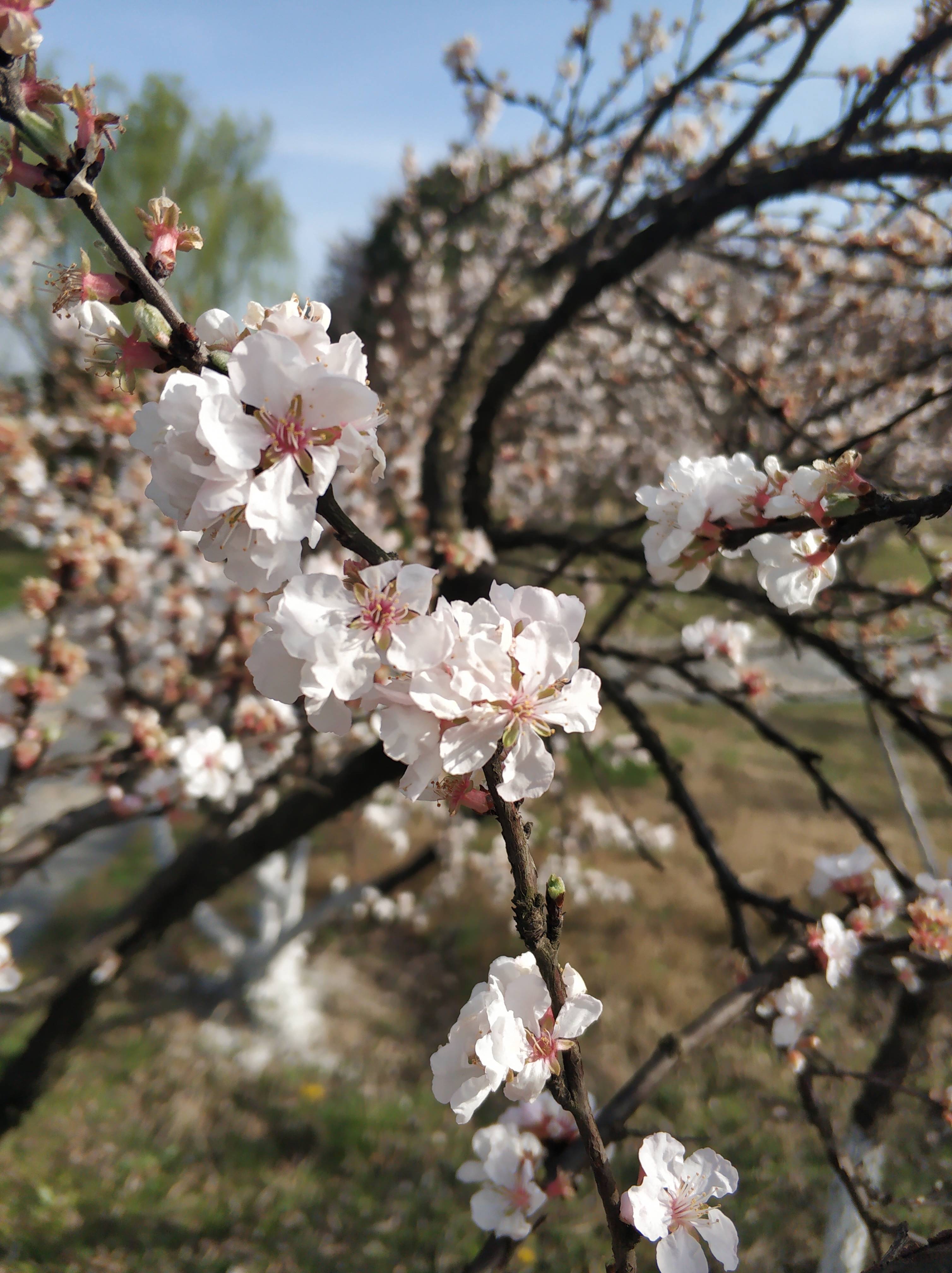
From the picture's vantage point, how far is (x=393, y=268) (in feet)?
43.9

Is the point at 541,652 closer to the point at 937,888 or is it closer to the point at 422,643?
the point at 422,643

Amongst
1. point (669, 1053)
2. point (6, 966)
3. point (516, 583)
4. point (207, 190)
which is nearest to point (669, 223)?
point (516, 583)

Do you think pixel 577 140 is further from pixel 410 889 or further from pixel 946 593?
pixel 410 889

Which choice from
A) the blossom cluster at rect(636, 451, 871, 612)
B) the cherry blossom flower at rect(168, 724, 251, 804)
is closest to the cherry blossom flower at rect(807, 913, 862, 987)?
the blossom cluster at rect(636, 451, 871, 612)

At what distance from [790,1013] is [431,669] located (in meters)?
1.26

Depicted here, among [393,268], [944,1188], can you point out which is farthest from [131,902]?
[393,268]

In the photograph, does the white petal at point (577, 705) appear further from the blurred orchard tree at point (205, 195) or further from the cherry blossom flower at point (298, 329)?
the blurred orchard tree at point (205, 195)

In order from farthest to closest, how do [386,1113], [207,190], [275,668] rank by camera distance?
[207,190]
[386,1113]
[275,668]

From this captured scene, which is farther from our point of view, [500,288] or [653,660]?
[500,288]

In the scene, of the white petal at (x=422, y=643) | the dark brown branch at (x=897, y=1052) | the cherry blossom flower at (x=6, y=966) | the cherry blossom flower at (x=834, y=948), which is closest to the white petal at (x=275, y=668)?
the white petal at (x=422, y=643)

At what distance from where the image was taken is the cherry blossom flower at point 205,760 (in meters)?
2.47

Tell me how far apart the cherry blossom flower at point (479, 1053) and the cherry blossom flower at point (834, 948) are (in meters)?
0.86

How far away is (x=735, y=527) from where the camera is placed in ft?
3.09

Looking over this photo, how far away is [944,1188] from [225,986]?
142 inches
